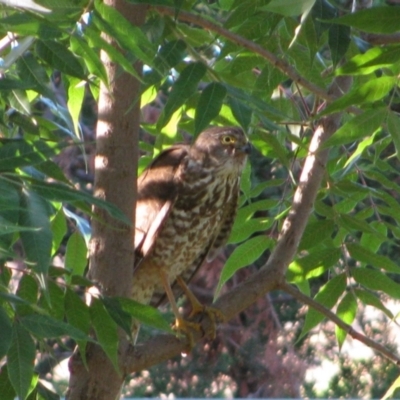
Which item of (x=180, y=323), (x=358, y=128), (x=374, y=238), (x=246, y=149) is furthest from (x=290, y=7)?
(x=246, y=149)

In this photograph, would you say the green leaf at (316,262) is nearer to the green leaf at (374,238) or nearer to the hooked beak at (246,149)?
the green leaf at (374,238)

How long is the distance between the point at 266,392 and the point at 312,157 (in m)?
Result: 5.86

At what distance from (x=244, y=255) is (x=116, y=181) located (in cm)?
65

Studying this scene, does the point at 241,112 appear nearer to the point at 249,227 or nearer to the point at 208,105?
the point at 208,105

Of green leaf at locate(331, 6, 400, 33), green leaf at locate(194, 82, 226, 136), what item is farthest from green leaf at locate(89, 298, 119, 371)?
green leaf at locate(331, 6, 400, 33)

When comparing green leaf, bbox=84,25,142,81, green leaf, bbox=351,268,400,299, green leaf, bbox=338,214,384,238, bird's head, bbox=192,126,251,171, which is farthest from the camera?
bird's head, bbox=192,126,251,171

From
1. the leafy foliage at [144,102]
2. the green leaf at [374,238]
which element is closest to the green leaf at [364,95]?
the leafy foliage at [144,102]

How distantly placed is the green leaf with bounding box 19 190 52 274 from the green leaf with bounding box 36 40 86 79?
1.00 ft

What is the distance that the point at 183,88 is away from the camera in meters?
1.95

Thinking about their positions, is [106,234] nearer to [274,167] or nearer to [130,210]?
[130,210]

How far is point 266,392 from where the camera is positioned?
8156mm

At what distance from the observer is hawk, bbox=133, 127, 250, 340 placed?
11.7 feet

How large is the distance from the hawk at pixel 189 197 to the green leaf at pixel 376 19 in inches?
70.7

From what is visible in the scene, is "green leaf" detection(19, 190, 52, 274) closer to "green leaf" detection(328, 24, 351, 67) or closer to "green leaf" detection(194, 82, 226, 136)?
"green leaf" detection(194, 82, 226, 136)
